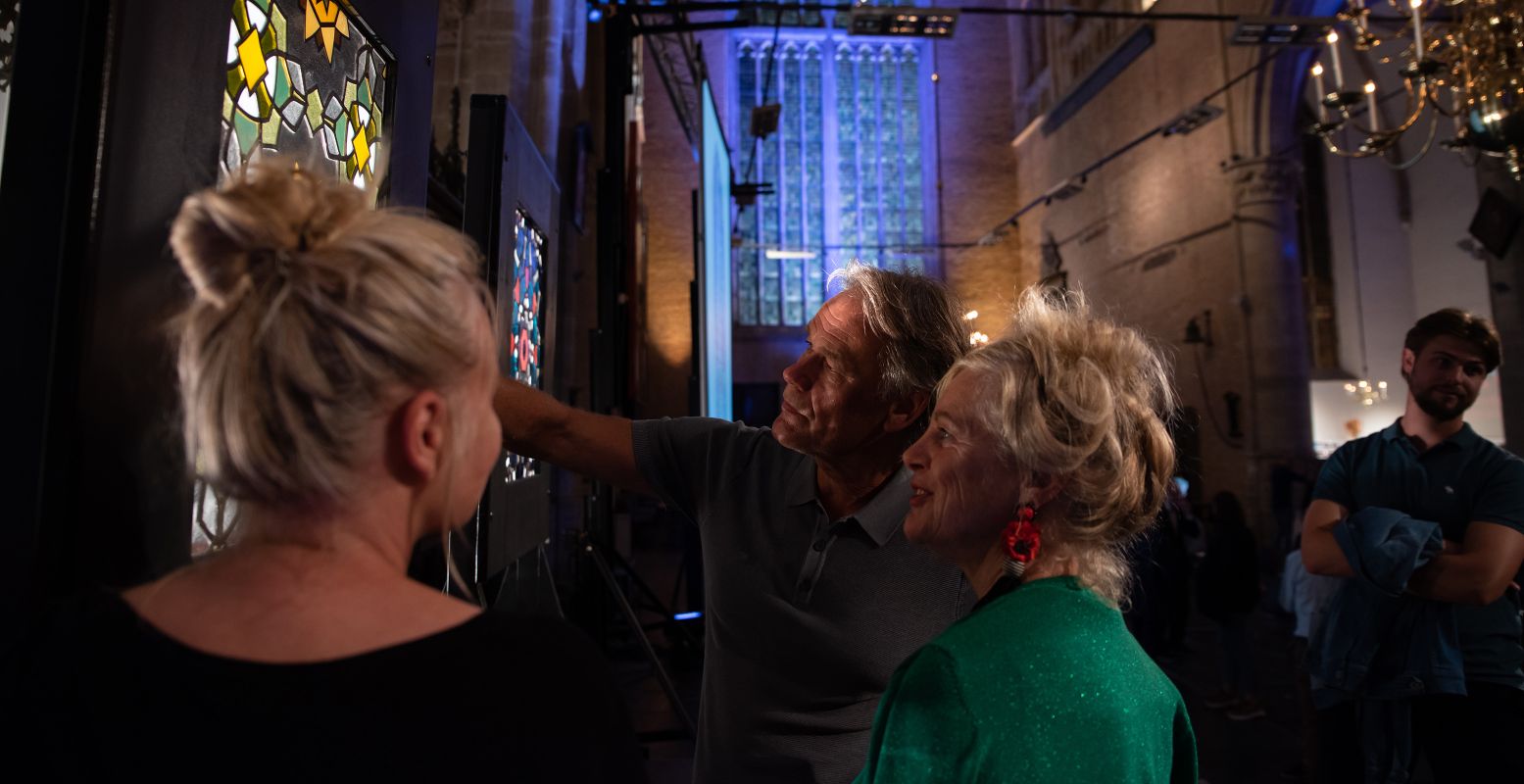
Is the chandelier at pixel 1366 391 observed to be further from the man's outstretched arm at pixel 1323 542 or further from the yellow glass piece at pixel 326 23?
the yellow glass piece at pixel 326 23

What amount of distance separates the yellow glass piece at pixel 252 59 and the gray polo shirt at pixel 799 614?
87 centimetres

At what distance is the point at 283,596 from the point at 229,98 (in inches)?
28.8

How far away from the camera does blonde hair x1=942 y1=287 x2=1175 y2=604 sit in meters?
1.12

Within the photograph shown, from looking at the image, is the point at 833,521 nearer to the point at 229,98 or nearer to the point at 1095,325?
the point at 1095,325

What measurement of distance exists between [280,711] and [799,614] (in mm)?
1006

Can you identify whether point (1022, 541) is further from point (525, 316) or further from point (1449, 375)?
point (1449, 375)

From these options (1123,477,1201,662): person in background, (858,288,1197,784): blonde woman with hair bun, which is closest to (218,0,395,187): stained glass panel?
(858,288,1197,784): blonde woman with hair bun

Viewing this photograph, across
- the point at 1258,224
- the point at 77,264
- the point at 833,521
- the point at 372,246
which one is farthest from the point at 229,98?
the point at 1258,224

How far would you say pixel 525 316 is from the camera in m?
2.04

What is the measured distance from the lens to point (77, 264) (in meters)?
0.80

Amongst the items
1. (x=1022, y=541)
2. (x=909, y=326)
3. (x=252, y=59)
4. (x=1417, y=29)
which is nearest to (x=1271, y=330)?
(x=1417, y=29)

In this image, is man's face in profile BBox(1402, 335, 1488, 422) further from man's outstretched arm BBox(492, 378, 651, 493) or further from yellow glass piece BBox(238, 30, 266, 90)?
yellow glass piece BBox(238, 30, 266, 90)

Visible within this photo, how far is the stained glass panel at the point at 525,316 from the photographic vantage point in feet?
6.16

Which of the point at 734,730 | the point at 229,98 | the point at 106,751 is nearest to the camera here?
the point at 106,751
